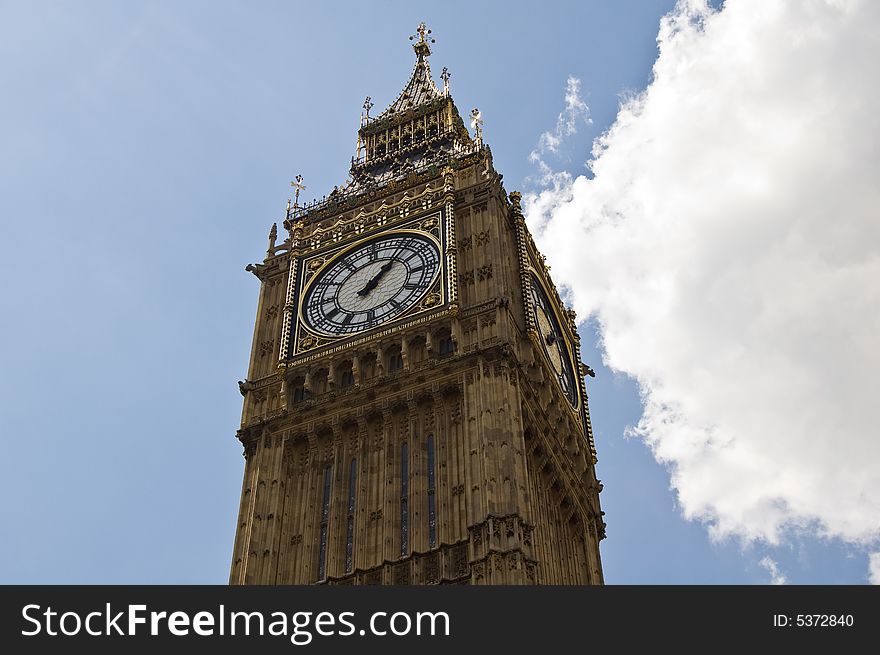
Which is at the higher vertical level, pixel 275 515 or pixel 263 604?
pixel 275 515

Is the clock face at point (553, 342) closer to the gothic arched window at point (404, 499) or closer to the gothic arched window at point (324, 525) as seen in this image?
the gothic arched window at point (404, 499)

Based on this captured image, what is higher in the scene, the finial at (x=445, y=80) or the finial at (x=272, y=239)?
the finial at (x=445, y=80)

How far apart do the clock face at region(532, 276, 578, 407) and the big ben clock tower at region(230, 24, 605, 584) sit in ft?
0.49

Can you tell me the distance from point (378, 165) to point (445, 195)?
13.3m

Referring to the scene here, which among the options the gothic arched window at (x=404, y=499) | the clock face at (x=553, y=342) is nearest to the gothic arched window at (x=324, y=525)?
the gothic arched window at (x=404, y=499)

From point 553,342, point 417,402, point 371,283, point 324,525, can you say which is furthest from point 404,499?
point 553,342

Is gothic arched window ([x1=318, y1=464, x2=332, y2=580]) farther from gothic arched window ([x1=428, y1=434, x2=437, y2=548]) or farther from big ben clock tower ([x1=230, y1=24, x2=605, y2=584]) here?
gothic arched window ([x1=428, y1=434, x2=437, y2=548])

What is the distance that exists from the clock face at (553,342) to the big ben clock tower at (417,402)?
0.15 m

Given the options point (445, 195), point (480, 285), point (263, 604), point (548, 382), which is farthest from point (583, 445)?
point (263, 604)

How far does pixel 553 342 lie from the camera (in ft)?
203

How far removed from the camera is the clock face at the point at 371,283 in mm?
57500

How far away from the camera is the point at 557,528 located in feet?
180

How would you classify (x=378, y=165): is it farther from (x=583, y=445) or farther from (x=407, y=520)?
(x=407, y=520)

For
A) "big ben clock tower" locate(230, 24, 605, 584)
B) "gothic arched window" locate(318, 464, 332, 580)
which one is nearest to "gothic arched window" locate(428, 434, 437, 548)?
"big ben clock tower" locate(230, 24, 605, 584)
